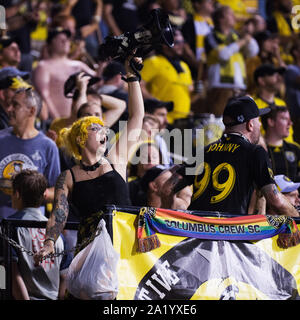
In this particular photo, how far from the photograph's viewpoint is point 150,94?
1130cm

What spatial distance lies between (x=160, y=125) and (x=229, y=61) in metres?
3.42

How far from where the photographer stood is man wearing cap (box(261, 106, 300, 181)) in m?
8.85

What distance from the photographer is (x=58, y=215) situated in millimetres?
5543

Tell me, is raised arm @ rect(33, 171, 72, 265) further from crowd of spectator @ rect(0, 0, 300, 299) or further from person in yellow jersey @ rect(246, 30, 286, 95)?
person in yellow jersey @ rect(246, 30, 286, 95)

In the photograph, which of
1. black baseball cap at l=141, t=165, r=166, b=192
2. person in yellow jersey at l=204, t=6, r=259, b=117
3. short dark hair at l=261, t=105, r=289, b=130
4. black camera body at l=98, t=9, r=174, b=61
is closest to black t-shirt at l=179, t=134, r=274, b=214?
black camera body at l=98, t=9, r=174, b=61

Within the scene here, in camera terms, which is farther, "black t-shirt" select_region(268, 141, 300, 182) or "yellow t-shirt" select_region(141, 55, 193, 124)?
"yellow t-shirt" select_region(141, 55, 193, 124)

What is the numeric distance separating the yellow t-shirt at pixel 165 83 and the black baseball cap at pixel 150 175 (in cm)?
351

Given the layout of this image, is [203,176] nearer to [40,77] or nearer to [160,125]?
[160,125]

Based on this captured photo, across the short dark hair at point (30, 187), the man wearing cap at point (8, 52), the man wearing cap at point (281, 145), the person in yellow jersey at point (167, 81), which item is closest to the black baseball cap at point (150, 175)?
the short dark hair at point (30, 187)

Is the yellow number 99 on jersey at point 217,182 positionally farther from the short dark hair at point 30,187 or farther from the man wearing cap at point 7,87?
the man wearing cap at point 7,87

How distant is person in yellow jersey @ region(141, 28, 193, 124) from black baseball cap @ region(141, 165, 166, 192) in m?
3.43

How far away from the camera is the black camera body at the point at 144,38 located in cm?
573

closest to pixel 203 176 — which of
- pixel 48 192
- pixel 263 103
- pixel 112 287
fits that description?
pixel 112 287

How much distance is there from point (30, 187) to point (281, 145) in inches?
146
